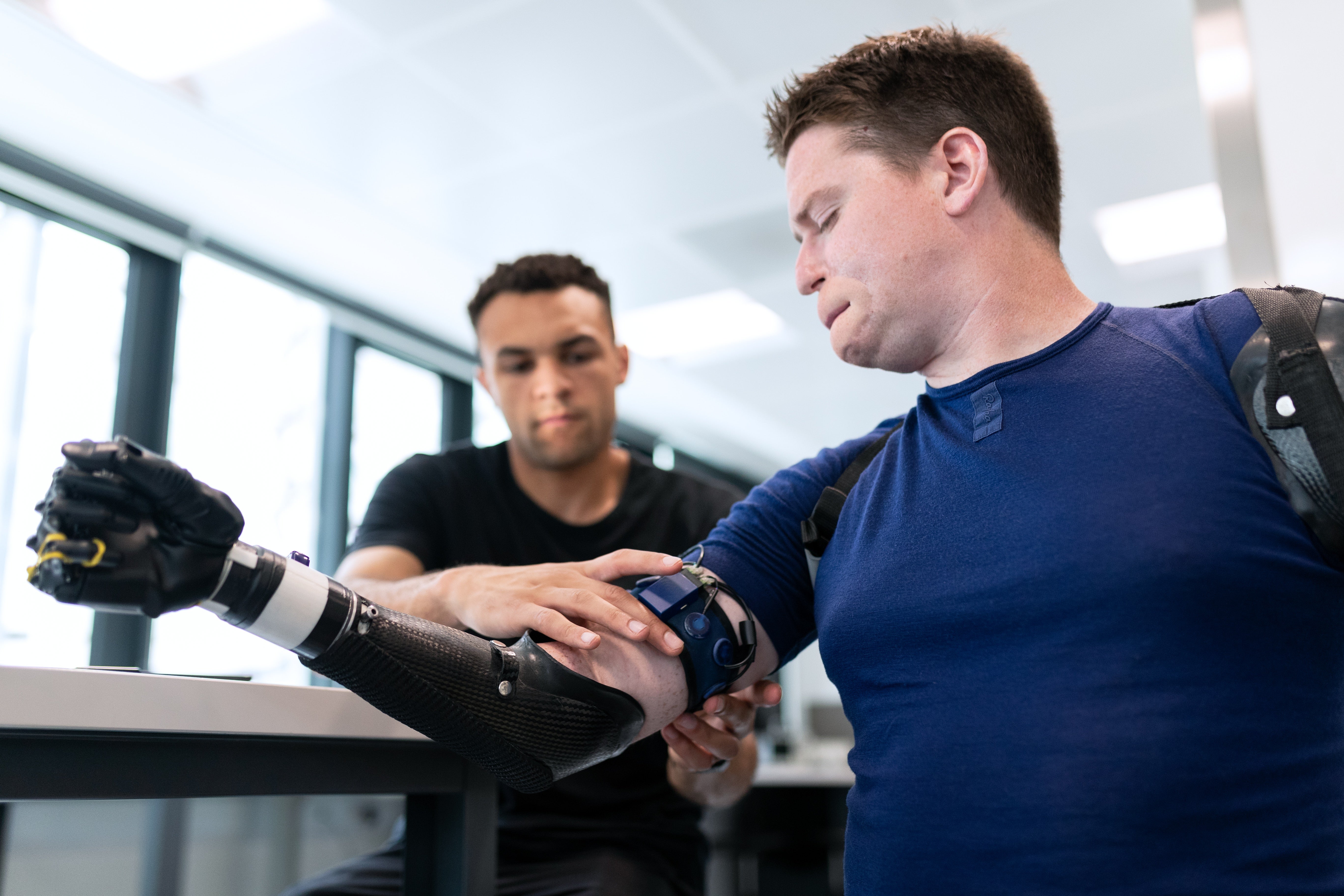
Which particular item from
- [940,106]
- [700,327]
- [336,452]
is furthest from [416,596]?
[700,327]

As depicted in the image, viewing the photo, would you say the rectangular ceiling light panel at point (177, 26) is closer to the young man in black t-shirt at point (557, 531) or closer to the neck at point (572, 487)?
the young man in black t-shirt at point (557, 531)

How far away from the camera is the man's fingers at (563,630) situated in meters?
0.95

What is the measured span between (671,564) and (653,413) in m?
4.56

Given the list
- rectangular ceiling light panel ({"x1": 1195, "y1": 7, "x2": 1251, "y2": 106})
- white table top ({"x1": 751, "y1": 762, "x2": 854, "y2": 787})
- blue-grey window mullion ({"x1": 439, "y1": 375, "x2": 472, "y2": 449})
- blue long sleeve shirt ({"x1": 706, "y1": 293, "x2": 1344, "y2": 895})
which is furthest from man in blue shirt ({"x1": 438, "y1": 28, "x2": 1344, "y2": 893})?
blue-grey window mullion ({"x1": 439, "y1": 375, "x2": 472, "y2": 449})

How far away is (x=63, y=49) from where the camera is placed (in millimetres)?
2621

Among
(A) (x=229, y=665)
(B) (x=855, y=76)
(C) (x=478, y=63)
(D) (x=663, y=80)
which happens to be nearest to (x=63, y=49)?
(C) (x=478, y=63)

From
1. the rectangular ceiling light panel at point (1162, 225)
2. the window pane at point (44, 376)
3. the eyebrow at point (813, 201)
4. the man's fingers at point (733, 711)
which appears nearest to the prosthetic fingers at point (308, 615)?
the man's fingers at point (733, 711)

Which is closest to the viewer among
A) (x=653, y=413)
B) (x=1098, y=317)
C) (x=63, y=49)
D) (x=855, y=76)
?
(x=1098, y=317)

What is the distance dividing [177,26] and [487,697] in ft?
7.88

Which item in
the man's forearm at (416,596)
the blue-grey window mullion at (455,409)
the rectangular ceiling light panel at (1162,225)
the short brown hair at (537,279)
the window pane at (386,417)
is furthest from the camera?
the blue-grey window mullion at (455,409)

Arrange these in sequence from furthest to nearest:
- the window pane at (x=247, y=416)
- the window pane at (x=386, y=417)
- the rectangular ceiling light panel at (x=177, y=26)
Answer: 1. the window pane at (x=386, y=417)
2. the window pane at (x=247, y=416)
3. the rectangular ceiling light panel at (x=177, y=26)

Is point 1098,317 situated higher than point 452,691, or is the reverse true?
point 1098,317

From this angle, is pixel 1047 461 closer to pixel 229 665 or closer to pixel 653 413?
pixel 229 665

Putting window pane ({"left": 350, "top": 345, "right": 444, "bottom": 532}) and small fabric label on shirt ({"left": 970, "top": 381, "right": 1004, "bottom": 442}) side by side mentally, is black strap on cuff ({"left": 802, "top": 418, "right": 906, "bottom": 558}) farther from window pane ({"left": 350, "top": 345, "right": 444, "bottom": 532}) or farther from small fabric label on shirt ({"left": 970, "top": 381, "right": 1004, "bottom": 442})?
Answer: window pane ({"left": 350, "top": 345, "right": 444, "bottom": 532})
